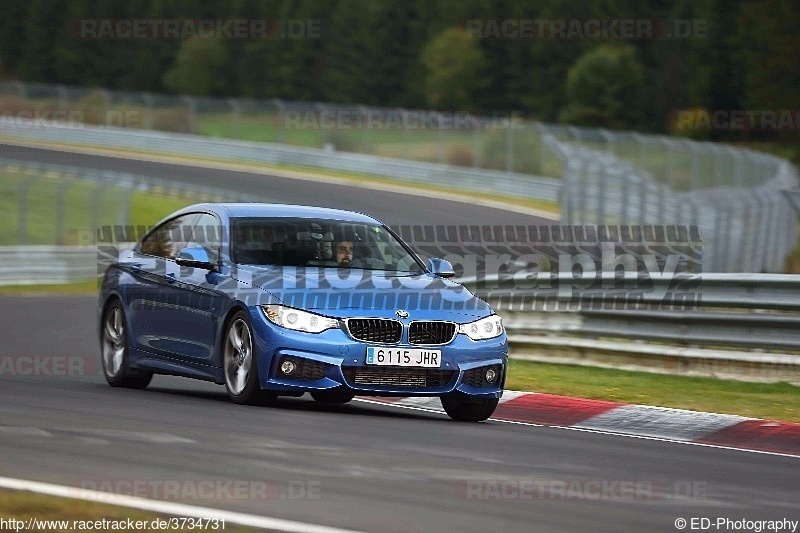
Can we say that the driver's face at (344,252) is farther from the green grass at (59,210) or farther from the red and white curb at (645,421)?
the green grass at (59,210)

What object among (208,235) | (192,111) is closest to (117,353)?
(208,235)

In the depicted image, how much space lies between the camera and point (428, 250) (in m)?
33.2

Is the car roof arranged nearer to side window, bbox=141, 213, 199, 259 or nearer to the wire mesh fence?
side window, bbox=141, 213, 199, 259

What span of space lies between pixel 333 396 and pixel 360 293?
1170mm

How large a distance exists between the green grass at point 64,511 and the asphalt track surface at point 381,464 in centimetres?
38

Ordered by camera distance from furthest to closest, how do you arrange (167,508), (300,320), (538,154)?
1. (538,154)
2. (300,320)
3. (167,508)

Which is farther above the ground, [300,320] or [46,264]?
[300,320]

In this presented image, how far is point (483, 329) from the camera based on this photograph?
456 inches

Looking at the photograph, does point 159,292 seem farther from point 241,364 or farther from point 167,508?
point 167,508

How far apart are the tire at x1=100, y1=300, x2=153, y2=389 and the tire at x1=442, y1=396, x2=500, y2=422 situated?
259cm

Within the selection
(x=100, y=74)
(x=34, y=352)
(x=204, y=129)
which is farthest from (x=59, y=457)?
(x=100, y=74)

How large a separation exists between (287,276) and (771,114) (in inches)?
2961

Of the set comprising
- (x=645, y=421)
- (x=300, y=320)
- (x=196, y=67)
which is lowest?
(x=645, y=421)

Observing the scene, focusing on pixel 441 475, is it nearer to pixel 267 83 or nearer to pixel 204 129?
pixel 204 129
